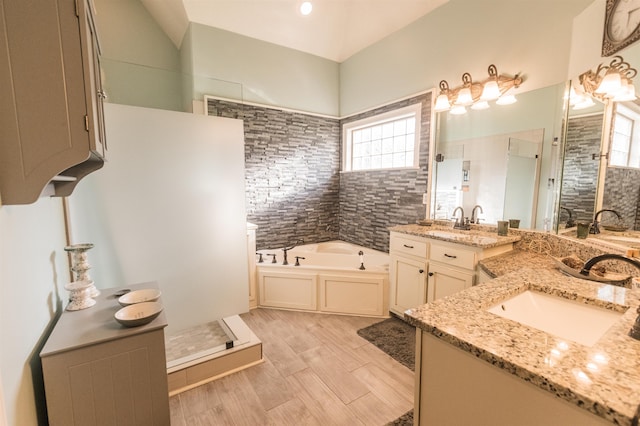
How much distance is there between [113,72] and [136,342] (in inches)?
71.5

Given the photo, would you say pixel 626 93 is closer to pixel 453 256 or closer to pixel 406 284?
pixel 453 256

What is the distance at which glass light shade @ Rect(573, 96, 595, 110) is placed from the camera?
182 cm

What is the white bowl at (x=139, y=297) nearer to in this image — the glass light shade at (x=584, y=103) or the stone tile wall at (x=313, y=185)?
the stone tile wall at (x=313, y=185)

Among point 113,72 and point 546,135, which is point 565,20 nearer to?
point 546,135

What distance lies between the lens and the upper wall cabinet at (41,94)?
0.79 m

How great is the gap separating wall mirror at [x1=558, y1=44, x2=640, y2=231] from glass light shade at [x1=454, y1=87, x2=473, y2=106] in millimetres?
732

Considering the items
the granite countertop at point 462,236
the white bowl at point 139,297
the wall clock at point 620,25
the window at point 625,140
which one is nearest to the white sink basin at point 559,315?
the granite countertop at point 462,236

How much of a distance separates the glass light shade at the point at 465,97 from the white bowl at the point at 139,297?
9.45ft

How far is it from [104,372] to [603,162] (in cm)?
298

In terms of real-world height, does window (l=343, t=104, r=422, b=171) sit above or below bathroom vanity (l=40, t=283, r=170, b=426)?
above

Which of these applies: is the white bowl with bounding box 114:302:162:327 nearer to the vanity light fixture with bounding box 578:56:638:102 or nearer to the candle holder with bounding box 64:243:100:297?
the candle holder with bounding box 64:243:100:297

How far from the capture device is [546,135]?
7.03 ft

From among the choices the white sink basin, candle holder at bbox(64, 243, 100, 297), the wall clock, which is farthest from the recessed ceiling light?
the white sink basin

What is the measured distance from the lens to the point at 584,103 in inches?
73.2
